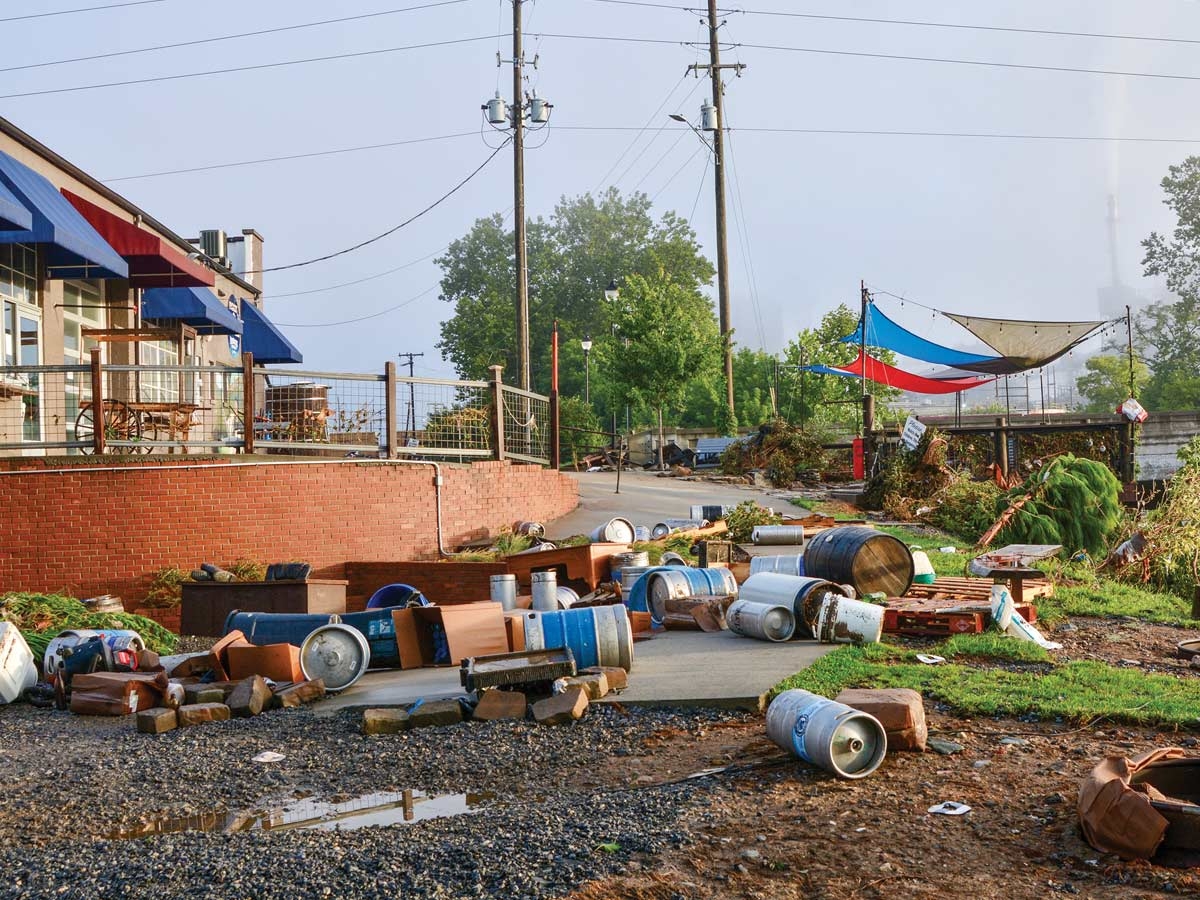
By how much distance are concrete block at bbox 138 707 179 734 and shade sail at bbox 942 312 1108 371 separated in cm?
2330

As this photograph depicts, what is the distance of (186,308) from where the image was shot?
66.0 feet

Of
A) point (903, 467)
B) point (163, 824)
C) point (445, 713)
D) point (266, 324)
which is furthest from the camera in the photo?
point (266, 324)

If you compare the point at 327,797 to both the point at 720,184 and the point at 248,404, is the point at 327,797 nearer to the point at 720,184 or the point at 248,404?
the point at 248,404

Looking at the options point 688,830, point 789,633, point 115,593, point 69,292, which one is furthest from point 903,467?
point 688,830

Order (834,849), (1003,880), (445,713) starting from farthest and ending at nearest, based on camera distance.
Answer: (445,713) < (834,849) < (1003,880)

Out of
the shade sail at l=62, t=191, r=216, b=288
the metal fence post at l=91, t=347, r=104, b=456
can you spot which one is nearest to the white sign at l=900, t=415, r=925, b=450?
the shade sail at l=62, t=191, r=216, b=288

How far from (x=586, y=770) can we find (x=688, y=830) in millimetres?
1378

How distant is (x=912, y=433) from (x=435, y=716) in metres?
14.5

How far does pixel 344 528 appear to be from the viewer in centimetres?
1349

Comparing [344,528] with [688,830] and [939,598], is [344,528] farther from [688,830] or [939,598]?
[688,830]

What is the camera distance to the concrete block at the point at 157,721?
295 inches

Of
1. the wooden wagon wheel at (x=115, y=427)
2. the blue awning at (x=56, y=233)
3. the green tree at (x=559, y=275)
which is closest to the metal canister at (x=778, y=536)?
the wooden wagon wheel at (x=115, y=427)

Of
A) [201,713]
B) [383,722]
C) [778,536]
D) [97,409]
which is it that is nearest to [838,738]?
[383,722]

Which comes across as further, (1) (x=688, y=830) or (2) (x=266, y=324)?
(2) (x=266, y=324)
